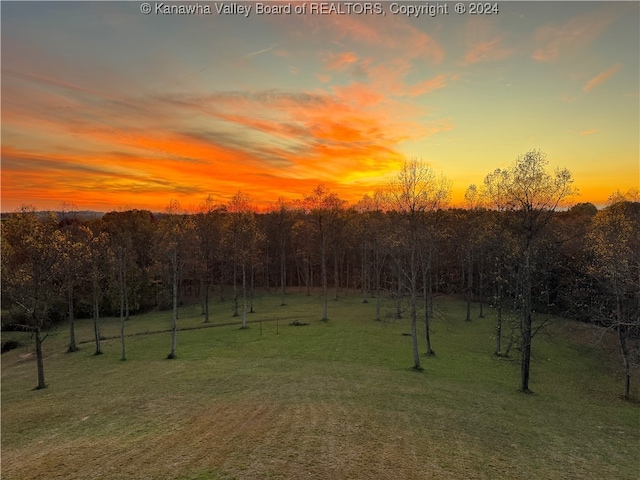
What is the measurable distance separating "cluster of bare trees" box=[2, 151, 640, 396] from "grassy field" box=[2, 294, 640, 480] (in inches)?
136

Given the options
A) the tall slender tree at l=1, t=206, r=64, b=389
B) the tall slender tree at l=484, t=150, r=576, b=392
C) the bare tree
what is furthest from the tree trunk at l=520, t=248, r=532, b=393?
the tall slender tree at l=1, t=206, r=64, b=389

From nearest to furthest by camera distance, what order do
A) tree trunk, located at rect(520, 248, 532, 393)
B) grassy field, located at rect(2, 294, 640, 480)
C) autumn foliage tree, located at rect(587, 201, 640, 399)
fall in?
grassy field, located at rect(2, 294, 640, 480) < autumn foliage tree, located at rect(587, 201, 640, 399) < tree trunk, located at rect(520, 248, 532, 393)

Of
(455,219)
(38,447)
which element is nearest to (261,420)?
Answer: (38,447)

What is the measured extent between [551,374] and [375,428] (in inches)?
1014

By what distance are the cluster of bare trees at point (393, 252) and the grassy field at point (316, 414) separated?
345cm

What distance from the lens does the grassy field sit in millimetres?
14344

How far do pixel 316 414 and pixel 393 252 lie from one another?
26.9 m

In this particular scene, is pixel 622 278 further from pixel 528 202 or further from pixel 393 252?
pixel 393 252

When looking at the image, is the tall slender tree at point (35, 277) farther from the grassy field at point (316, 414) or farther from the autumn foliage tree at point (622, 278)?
the autumn foliage tree at point (622, 278)

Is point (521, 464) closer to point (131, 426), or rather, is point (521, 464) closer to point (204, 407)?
point (204, 407)

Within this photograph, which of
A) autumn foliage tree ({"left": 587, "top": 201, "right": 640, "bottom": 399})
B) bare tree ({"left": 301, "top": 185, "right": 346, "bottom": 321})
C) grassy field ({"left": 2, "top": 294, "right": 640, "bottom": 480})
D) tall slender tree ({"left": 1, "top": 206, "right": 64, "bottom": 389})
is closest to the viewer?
grassy field ({"left": 2, "top": 294, "right": 640, "bottom": 480})

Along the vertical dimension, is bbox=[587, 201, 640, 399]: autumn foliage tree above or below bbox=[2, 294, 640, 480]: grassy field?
above

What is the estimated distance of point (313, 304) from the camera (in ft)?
237

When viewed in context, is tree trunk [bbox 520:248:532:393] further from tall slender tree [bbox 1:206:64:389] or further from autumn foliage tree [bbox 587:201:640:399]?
tall slender tree [bbox 1:206:64:389]
